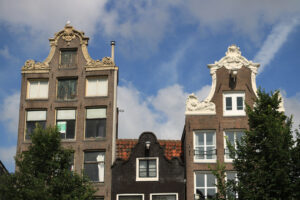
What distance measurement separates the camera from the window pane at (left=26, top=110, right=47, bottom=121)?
108ft

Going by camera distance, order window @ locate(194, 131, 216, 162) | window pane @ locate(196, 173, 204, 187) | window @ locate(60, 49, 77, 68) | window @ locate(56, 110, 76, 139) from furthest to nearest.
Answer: window @ locate(60, 49, 77, 68) → window @ locate(56, 110, 76, 139) → window @ locate(194, 131, 216, 162) → window pane @ locate(196, 173, 204, 187)

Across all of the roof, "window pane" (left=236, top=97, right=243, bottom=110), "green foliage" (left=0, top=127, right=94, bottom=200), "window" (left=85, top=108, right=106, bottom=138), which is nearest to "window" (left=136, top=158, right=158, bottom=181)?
the roof

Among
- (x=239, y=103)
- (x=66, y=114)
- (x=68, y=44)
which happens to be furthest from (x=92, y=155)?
(x=239, y=103)

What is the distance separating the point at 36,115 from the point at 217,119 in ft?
38.2

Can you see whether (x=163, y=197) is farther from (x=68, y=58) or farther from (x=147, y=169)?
(x=68, y=58)

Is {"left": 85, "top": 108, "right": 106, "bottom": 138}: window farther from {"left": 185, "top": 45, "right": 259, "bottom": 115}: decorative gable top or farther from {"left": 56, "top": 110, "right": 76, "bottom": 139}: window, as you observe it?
{"left": 185, "top": 45, "right": 259, "bottom": 115}: decorative gable top

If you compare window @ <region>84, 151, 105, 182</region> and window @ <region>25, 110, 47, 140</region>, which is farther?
window @ <region>25, 110, 47, 140</region>

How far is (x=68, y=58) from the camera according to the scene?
34.2 m

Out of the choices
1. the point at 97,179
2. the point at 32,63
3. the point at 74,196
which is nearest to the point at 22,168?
the point at 74,196

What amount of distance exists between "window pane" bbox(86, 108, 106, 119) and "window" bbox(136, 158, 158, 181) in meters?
3.93

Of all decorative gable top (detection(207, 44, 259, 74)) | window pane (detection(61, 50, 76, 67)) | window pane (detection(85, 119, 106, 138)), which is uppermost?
window pane (detection(61, 50, 76, 67))

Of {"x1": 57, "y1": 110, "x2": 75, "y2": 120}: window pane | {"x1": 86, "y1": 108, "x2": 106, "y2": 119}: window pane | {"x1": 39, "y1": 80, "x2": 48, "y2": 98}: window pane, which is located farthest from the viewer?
{"x1": 39, "y1": 80, "x2": 48, "y2": 98}: window pane

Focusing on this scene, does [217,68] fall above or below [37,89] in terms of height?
above

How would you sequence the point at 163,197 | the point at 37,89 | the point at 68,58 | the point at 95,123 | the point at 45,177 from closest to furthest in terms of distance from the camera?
the point at 45,177 < the point at 163,197 < the point at 95,123 < the point at 37,89 < the point at 68,58
